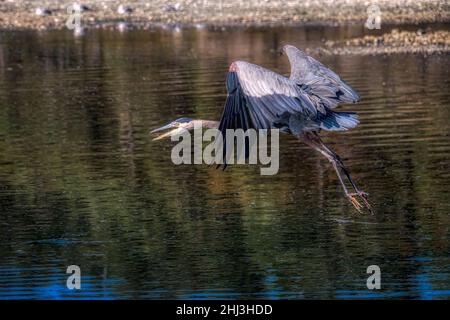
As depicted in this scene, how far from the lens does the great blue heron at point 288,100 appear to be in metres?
11.9

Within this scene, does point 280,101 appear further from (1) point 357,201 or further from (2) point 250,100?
(1) point 357,201

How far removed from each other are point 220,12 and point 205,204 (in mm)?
31014

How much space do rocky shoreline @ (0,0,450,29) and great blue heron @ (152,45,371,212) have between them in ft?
91.9

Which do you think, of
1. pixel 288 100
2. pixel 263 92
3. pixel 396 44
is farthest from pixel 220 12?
pixel 263 92

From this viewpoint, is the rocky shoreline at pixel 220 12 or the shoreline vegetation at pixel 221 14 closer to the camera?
the shoreline vegetation at pixel 221 14

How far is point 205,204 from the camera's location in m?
16.0

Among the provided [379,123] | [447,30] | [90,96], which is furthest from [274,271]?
[447,30]

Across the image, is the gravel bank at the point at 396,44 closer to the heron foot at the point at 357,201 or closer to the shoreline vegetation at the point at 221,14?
the shoreline vegetation at the point at 221,14

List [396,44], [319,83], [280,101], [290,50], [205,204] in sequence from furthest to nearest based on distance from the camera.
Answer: [396,44], [205,204], [290,50], [319,83], [280,101]

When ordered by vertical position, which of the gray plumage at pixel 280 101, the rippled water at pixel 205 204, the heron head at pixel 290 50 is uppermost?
the heron head at pixel 290 50

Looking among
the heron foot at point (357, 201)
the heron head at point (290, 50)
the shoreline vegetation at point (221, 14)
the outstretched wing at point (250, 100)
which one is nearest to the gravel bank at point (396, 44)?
the shoreline vegetation at point (221, 14)

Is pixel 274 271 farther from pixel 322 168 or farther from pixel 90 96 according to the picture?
pixel 90 96

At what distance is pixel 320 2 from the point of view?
46.4 metres

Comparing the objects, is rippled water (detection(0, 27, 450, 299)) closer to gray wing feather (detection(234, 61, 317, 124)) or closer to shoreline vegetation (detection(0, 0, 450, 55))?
gray wing feather (detection(234, 61, 317, 124))
